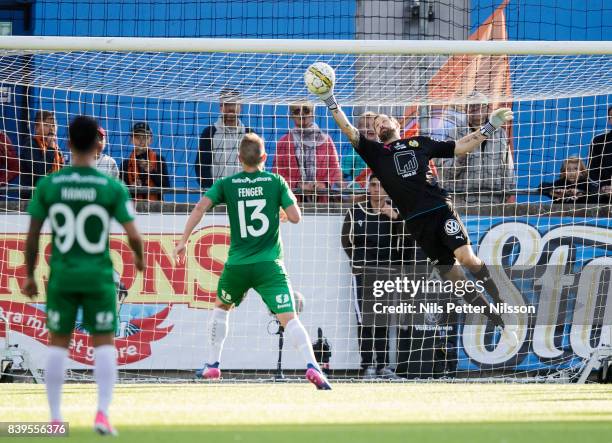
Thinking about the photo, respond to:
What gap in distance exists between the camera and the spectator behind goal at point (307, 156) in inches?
486

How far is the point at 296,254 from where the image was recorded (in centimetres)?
1200

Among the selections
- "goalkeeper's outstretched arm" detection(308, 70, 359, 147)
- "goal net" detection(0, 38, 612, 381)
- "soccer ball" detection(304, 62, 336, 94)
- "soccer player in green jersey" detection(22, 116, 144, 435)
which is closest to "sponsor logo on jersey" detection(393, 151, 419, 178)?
"goalkeeper's outstretched arm" detection(308, 70, 359, 147)

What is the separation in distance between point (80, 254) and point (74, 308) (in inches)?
12.2

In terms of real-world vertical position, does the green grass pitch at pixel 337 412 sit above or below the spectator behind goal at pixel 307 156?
below

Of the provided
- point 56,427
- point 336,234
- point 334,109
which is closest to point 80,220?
point 56,427

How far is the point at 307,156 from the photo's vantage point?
12398 millimetres

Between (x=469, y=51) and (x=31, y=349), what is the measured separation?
553 cm

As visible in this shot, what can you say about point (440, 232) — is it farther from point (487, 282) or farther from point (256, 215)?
point (256, 215)

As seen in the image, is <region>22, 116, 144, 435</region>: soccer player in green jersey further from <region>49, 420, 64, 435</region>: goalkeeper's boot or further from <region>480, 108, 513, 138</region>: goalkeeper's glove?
<region>480, 108, 513, 138</region>: goalkeeper's glove

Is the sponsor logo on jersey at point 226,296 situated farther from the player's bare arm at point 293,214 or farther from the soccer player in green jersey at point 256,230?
the player's bare arm at point 293,214

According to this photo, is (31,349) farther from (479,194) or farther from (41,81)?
(479,194)

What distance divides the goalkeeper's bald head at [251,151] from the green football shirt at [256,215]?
116mm

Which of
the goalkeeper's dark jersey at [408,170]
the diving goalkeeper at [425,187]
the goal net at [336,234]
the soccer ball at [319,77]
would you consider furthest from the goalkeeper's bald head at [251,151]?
the goal net at [336,234]

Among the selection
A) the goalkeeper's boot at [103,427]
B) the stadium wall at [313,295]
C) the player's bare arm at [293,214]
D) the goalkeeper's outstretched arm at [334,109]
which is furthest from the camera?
the stadium wall at [313,295]
